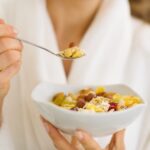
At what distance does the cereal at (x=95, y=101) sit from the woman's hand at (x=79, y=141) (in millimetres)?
53

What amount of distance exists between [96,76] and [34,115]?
21 centimetres

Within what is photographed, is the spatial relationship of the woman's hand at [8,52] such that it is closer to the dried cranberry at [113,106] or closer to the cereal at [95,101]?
the cereal at [95,101]

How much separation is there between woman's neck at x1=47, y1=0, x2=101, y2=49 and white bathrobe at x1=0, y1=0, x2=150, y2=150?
35mm

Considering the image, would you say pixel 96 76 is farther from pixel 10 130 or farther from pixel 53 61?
pixel 10 130

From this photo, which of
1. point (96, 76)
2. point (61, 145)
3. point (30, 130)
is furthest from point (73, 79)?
point (61, 145)

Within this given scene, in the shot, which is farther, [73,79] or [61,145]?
[73,79]

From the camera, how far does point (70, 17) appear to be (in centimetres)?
129

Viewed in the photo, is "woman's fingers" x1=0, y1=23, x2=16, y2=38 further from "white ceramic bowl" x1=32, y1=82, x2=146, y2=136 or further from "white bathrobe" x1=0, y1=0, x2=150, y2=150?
"white bathrobe" x1=0, y1=0, x2=150, y2=150

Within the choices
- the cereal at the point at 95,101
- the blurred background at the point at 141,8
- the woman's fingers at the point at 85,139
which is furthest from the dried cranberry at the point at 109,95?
the blurred background at the point at 141,8

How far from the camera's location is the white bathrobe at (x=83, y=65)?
3.94 feet

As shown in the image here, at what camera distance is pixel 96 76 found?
1213 millimetres

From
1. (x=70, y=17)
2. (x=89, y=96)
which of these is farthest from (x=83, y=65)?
(x=89, y=96)

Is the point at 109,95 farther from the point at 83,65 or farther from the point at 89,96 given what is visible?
the point at 83,65

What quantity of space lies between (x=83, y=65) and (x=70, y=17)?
0.57 feet
